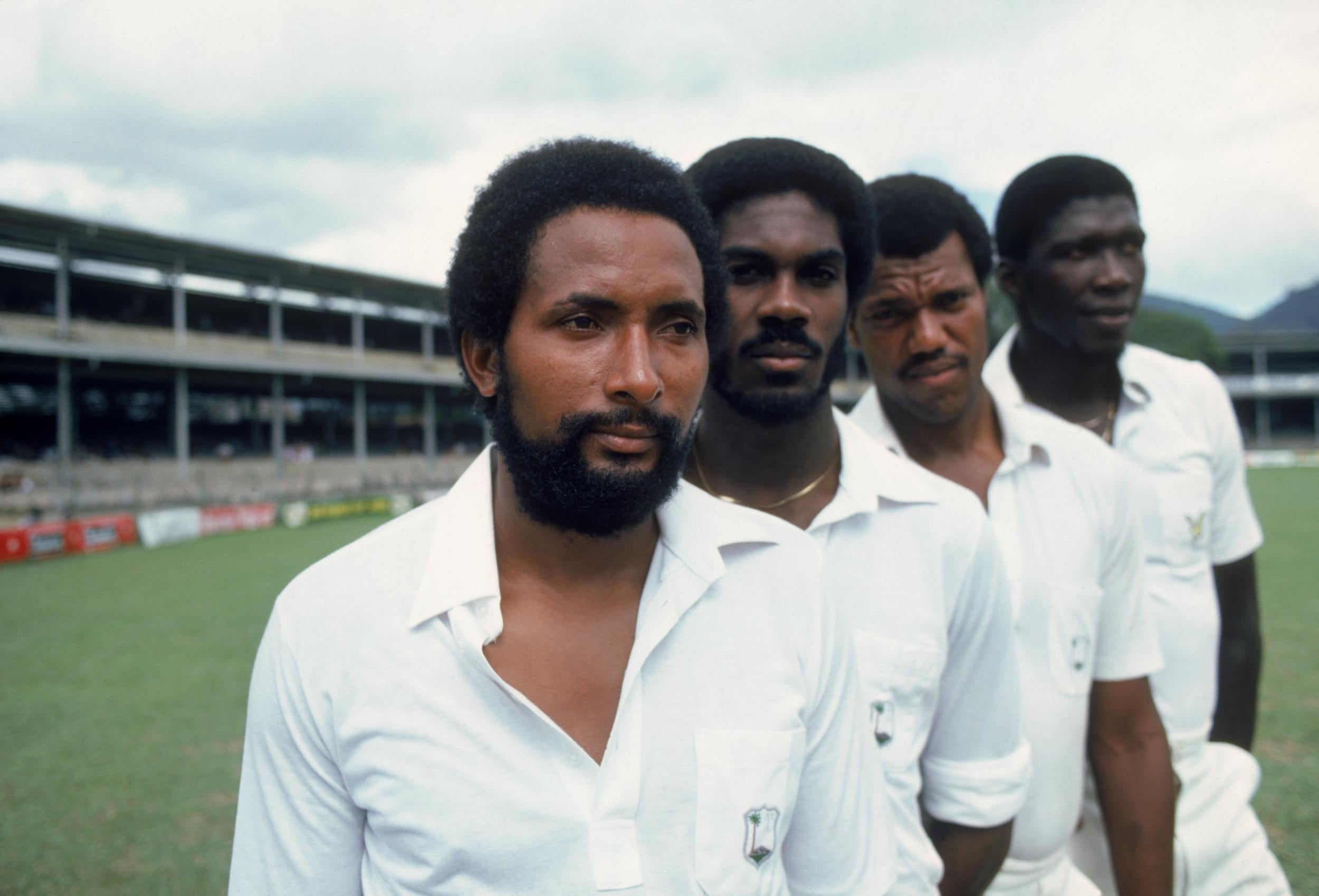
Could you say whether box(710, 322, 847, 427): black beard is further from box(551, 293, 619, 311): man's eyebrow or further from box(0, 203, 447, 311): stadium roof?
box(0, 203, 447, 311): stadium roof

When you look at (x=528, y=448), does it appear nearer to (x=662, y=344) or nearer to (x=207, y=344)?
(x=662, y=344)

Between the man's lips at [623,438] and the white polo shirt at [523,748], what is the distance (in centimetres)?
25

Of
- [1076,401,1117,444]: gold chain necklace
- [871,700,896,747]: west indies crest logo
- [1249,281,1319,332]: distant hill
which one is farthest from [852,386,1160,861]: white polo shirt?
[1249,281,1319,332]: distant hill

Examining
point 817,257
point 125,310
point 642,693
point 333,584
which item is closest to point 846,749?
point 642,693

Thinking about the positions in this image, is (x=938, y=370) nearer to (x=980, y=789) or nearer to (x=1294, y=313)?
(x=980, y=789)

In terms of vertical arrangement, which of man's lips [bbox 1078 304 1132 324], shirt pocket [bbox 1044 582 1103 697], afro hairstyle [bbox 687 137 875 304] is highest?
afro hairstyle [bbox 687 137 875 304]

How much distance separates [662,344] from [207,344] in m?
33.2

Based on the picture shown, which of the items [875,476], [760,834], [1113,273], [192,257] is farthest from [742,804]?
[192,257]

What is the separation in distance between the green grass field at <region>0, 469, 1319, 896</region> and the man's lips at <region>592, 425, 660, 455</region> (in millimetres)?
4600

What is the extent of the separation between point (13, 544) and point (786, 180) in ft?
69.4

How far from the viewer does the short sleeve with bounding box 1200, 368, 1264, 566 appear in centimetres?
323

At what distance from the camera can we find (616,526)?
173 centimetres

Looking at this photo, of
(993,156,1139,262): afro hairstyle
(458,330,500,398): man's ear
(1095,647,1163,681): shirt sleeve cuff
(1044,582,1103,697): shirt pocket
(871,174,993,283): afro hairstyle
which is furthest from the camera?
(993,156,1139,262): afro hairstyle

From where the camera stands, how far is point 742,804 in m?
1.56
